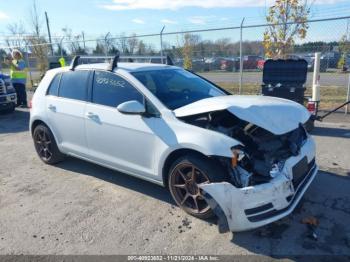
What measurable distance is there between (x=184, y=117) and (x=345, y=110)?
23.0ft

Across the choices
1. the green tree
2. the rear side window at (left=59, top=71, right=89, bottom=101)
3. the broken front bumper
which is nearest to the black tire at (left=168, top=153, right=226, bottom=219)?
the broken front bumper

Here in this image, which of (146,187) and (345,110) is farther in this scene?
(345,110)

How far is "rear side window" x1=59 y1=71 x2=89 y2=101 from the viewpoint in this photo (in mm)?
4859

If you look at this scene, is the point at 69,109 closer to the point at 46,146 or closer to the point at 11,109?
the point at 46,146

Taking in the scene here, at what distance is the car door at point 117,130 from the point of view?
13.3ft

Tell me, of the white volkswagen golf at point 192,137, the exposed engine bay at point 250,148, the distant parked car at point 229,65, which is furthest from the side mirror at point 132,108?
the distant parked car at point 229,65

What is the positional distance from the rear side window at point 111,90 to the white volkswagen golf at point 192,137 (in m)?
0.01

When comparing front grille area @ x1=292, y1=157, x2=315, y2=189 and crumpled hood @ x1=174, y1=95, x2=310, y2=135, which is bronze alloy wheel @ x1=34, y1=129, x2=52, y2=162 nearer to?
crumpled hood @ x1=174, y1=95, x2=310, y2=135

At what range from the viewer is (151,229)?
3.71 metres

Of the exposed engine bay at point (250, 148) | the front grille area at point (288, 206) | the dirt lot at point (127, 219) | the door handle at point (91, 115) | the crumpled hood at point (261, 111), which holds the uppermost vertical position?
the crumpled hood at point (261, 111)

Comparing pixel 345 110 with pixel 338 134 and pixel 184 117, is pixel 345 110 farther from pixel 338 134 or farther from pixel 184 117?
pixel 184 117

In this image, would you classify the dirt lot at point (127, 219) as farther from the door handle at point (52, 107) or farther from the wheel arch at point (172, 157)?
the door handle at point (52, 107)

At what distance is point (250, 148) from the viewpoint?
3.57 m

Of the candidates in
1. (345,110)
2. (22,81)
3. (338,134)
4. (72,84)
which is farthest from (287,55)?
(22,81)
